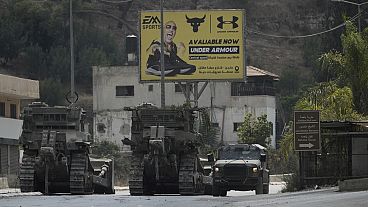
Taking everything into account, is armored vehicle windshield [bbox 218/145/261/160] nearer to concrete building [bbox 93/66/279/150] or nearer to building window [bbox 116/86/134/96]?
concrete building [bbox 93/66/279/150]

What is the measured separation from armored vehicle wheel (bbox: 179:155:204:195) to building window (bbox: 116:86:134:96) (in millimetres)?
51082

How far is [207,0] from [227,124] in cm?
5199

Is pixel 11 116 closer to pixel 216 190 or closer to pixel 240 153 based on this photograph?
pixel 240 153

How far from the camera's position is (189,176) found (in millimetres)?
34844

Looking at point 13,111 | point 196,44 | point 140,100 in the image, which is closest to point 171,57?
point 196,44

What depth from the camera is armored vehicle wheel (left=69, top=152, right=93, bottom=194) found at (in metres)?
35.2

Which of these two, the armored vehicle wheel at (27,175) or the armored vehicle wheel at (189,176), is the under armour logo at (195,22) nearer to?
the armored vehicle wheel at (189,176)

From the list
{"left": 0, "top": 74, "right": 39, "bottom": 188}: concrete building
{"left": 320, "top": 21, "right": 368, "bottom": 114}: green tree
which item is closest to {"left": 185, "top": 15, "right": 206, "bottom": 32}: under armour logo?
{"left": 0, "top": 74, "right": 39, "bottom": 188}: concrete building

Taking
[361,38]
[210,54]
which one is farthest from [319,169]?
[210,54]

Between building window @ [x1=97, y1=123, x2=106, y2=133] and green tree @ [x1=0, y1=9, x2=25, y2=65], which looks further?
green tree @ [x1=0, y1=9, x2=25, y2=65]

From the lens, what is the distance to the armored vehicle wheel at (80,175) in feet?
115

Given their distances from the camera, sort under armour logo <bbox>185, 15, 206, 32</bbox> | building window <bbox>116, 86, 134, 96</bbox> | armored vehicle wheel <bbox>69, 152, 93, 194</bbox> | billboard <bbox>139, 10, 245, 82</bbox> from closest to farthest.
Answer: armored vehicle wheel <bbox>69, 152, 93, 194</bbox>
billboard <bbox>139, 10, 245, 82</bbox>
under armour logo <bbox>185, 15, 206, 32</bbox>
building window <bbox>116, 86, 134, 96</bbox>

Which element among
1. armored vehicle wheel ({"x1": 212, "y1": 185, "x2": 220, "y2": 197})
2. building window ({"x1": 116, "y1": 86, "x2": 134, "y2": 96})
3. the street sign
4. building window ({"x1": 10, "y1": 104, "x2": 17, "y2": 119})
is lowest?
armored vehicle wheel ({"x1": 212, "y1": 185, "x2": 220, "y2": 197})

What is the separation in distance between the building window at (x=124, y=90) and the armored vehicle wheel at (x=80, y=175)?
50.5 meters
